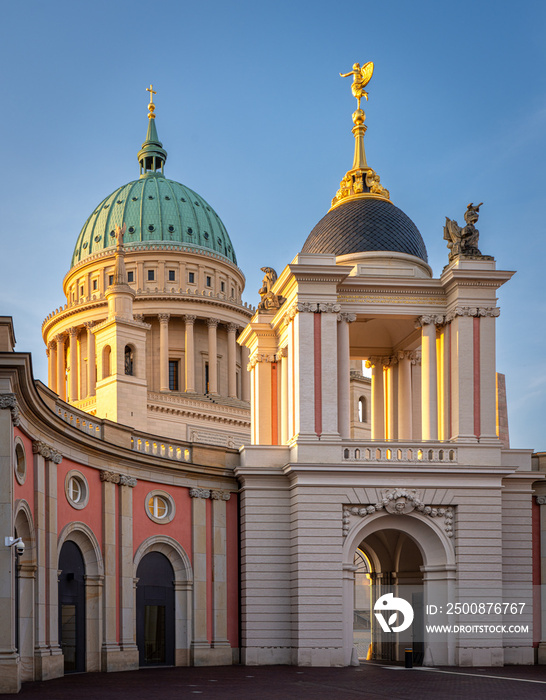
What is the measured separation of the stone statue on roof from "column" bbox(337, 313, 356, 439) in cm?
472

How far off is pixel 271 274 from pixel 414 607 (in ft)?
50.2

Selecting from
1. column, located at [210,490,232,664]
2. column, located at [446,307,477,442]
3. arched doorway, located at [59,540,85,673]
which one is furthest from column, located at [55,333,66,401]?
arched doorway, located at [59,540,85,673]

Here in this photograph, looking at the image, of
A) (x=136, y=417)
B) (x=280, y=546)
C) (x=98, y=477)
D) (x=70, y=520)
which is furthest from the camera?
(x=136, y=417)

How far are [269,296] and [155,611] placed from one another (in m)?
15.1

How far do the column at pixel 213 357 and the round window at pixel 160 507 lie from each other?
179 feet

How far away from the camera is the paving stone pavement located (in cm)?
2783

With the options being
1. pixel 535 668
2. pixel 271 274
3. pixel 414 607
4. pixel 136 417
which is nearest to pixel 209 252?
pixel 136 417

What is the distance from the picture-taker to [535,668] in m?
38.8

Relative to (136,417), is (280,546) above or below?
below

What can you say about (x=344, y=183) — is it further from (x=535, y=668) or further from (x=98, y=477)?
(x=535, y=668)

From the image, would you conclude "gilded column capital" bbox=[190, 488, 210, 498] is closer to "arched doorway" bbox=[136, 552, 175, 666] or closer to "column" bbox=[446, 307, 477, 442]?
"arched doorway" bbox=[136, 552, 175, 666]

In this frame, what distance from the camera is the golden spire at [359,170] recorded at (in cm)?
A: 4788

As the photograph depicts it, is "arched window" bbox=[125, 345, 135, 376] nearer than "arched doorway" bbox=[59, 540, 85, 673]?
No

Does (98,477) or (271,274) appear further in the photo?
(271,274)
